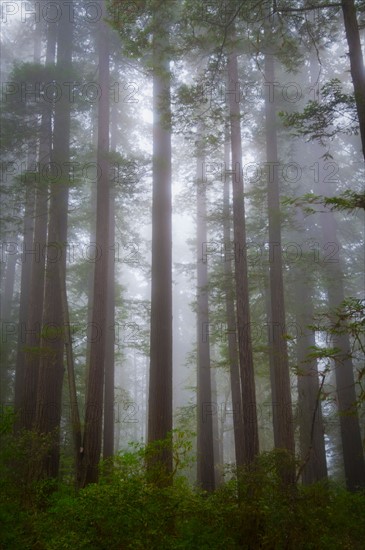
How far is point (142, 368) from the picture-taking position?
4781cm

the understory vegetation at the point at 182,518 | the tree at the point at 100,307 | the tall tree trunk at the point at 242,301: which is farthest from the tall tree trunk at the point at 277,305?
the tree at the point at 100,307

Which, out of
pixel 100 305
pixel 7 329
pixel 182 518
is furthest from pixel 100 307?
pixel 7 329

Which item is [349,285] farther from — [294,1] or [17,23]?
[17,23]

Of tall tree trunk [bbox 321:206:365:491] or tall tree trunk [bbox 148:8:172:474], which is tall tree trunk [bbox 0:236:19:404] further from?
tall tree trunk [bbox 321:206:365:491]

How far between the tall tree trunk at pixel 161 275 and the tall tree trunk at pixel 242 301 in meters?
1.74

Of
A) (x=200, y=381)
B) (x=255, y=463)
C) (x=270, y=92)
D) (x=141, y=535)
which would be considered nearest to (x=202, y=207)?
(x=270, y=92)

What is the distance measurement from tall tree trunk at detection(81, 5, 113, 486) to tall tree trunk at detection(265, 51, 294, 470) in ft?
14.1

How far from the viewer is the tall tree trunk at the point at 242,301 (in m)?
9.45

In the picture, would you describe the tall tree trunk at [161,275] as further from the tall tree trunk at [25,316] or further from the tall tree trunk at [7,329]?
the tall tree trunk at [7,329]

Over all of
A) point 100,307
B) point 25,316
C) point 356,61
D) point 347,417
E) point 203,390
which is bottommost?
point 347,417

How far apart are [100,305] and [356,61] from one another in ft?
25.3

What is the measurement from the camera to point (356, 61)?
6.31m

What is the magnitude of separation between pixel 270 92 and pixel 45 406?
12.2 meters

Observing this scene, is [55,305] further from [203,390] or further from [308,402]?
[308,402]
